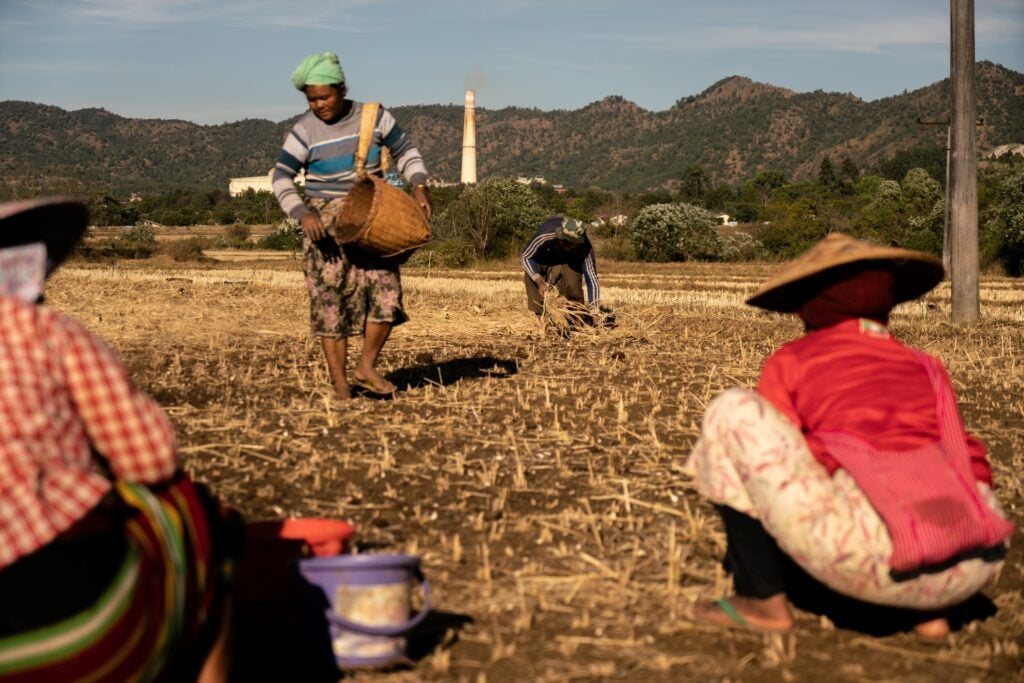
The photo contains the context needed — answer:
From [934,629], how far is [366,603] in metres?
1.85

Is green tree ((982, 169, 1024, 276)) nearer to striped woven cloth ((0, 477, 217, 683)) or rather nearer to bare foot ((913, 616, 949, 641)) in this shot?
bare foot ((913, 616, 949, 641))

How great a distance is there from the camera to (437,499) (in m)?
5.41

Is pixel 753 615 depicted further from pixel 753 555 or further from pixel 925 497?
pixel 925 497

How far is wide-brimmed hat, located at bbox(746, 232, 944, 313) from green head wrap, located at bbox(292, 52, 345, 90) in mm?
3676

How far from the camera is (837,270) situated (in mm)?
3916

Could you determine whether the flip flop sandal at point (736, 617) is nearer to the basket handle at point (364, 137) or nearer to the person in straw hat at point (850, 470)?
the person in straw hat at point (850, 470)

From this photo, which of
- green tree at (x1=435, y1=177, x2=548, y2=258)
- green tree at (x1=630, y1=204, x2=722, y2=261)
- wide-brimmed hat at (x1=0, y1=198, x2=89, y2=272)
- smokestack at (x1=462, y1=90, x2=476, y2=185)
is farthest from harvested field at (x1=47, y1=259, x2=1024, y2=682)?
smokestack at (x1=462, y1=90, x2=476, y2=185)

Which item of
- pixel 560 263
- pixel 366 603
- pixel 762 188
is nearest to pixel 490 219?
Answer: pixel 560 263

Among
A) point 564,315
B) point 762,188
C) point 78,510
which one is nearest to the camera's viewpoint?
point 78,510

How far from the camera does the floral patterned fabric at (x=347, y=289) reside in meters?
7.35

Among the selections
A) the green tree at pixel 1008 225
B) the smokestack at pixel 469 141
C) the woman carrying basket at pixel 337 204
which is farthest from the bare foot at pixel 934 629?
the smokestack at pixel 469 141

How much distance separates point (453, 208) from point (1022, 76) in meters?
193

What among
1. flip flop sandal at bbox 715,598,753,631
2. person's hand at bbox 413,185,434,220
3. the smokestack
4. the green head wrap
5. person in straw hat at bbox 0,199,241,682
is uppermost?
the smokestack

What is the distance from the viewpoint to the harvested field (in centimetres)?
376
